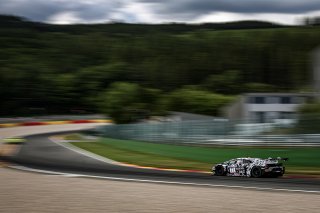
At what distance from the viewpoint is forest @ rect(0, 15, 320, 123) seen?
10750 centimetres

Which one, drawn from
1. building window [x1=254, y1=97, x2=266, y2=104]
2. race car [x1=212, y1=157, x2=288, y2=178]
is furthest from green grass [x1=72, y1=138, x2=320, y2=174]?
building window [x1=254, y1=97, x2=266, y2=104]

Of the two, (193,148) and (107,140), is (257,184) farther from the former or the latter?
(107,140)

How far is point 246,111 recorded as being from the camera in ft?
181

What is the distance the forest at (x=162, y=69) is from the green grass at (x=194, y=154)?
38802 millimetres

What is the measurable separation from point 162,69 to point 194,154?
392ft

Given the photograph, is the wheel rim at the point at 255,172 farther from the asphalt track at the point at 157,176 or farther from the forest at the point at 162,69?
the forest at the point at 162,69

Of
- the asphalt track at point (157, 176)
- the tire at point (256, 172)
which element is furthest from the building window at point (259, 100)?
the tire at point (256, 172)

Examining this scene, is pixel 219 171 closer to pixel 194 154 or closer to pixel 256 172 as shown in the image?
pixel 256 172

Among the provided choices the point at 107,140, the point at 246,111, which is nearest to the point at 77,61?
the point at 246,111

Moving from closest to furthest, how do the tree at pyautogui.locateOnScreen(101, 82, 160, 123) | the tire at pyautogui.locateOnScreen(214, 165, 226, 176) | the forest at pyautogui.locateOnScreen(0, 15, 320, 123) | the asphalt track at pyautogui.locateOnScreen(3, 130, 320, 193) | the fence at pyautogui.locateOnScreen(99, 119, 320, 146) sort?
the asphalt track at pyautogui.locateOnScreen(3, 130, 320, 193) → the tire at pyautogui.locateOnScreen(214, 165, 226, 176) → the fence at pyautogui.locateOnScreen(99, 119, 320, 146) → the tree at pyautogui.locateOnScreen(101, 82, 160, 123) → the forest at pyautogui.locateOnScreen(0, 15, 320, 123)

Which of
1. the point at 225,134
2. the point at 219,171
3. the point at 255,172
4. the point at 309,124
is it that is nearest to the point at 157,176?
the point at 219,171

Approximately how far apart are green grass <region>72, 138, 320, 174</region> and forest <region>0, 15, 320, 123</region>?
38802 mm

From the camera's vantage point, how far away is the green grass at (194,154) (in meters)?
19.6

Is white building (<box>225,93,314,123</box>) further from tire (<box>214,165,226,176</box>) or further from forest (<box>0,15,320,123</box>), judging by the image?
tire (<box>214,165,226,176</box>)
